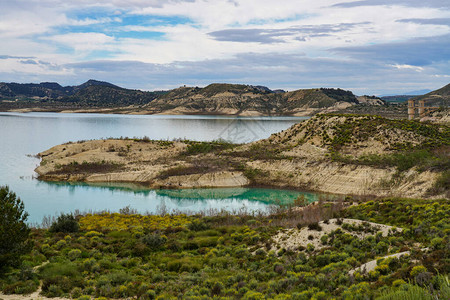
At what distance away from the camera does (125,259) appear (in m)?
15.5

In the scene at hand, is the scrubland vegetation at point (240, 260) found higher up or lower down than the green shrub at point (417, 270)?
lower down

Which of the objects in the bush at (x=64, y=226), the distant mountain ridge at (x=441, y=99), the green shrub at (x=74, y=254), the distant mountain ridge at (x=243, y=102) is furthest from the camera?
the distant mountain ridge at (x=243, y=102)

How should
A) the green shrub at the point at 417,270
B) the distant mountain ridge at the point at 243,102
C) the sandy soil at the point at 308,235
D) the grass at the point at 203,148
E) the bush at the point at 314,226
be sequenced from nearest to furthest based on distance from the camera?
the green shrub at the point at 417,270 → the sandy soil at the point at 308,235 → the bush at the point at 314,226 → the grass at the point at 203,148 → the distant mountain ridge at the point at 243,102

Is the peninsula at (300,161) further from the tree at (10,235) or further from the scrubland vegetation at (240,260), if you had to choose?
the tree at (10,235)

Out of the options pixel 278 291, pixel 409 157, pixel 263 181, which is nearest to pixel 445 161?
pixel 409 157

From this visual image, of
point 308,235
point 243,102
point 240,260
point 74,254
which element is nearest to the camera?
point 74,254

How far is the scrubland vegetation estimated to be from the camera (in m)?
10.9

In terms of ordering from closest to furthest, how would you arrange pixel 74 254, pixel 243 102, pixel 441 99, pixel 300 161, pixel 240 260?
pixel 74 254, pixel 240 260, pixel 300 161, pixel 441 99, pixel 243 102

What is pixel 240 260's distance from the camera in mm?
15289

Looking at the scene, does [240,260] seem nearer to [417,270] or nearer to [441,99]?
[417,270]

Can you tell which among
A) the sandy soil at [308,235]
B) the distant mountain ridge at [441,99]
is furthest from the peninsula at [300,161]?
the distant mountain ridge at [441,99]

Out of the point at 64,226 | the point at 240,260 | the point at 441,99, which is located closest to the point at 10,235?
the point at 64,226

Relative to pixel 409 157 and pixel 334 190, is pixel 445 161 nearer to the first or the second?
pixel 409 157

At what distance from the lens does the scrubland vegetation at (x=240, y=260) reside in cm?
1095
